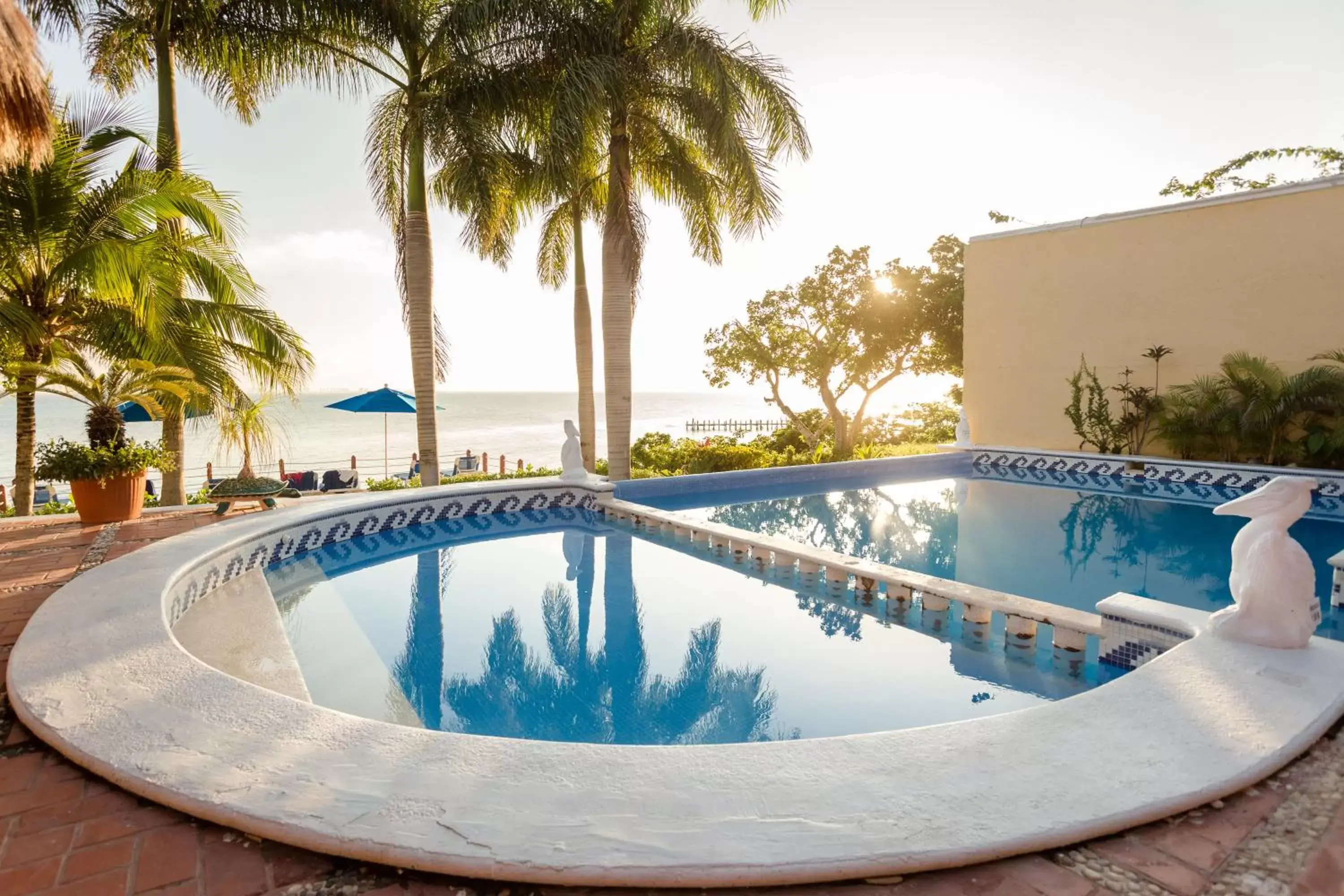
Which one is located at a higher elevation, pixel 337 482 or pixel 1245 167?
pixel 1245 167

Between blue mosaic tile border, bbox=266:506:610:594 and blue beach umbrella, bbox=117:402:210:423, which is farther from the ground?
blue beach umbrella, bbox=117:402:210:423

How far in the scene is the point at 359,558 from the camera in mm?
7656

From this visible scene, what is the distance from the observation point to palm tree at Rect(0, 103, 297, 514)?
6.79 m

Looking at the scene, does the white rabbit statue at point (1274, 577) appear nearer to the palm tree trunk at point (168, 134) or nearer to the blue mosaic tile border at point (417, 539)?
the blue mosaic tile border at point (417, 539)

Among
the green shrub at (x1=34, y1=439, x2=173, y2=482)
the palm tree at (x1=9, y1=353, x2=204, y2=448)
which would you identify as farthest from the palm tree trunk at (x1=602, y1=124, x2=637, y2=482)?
the green shrub at (x1=34, y1=439, x2=173, y2=482)

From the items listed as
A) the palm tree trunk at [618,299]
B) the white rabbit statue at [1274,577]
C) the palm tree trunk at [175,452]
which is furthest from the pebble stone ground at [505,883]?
the palm tree trunk at [618,299]

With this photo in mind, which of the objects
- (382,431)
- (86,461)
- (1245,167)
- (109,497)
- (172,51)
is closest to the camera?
(86,461)

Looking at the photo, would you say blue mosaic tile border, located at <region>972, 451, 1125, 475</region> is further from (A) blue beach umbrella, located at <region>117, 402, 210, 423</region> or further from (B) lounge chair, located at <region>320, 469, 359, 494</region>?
(A) blue beach umbrella, located at <region>117, 402, 210, 423</region>

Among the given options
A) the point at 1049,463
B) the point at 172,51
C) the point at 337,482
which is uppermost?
the point at 172,51

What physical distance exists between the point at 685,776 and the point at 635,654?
2.71 m

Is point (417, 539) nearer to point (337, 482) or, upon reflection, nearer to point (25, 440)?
point (25, 440)

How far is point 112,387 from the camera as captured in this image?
8.19m

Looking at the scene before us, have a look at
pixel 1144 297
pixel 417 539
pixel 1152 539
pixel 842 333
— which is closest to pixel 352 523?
pixel 417 539

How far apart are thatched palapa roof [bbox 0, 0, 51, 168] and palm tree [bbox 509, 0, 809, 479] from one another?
524 centimetres
